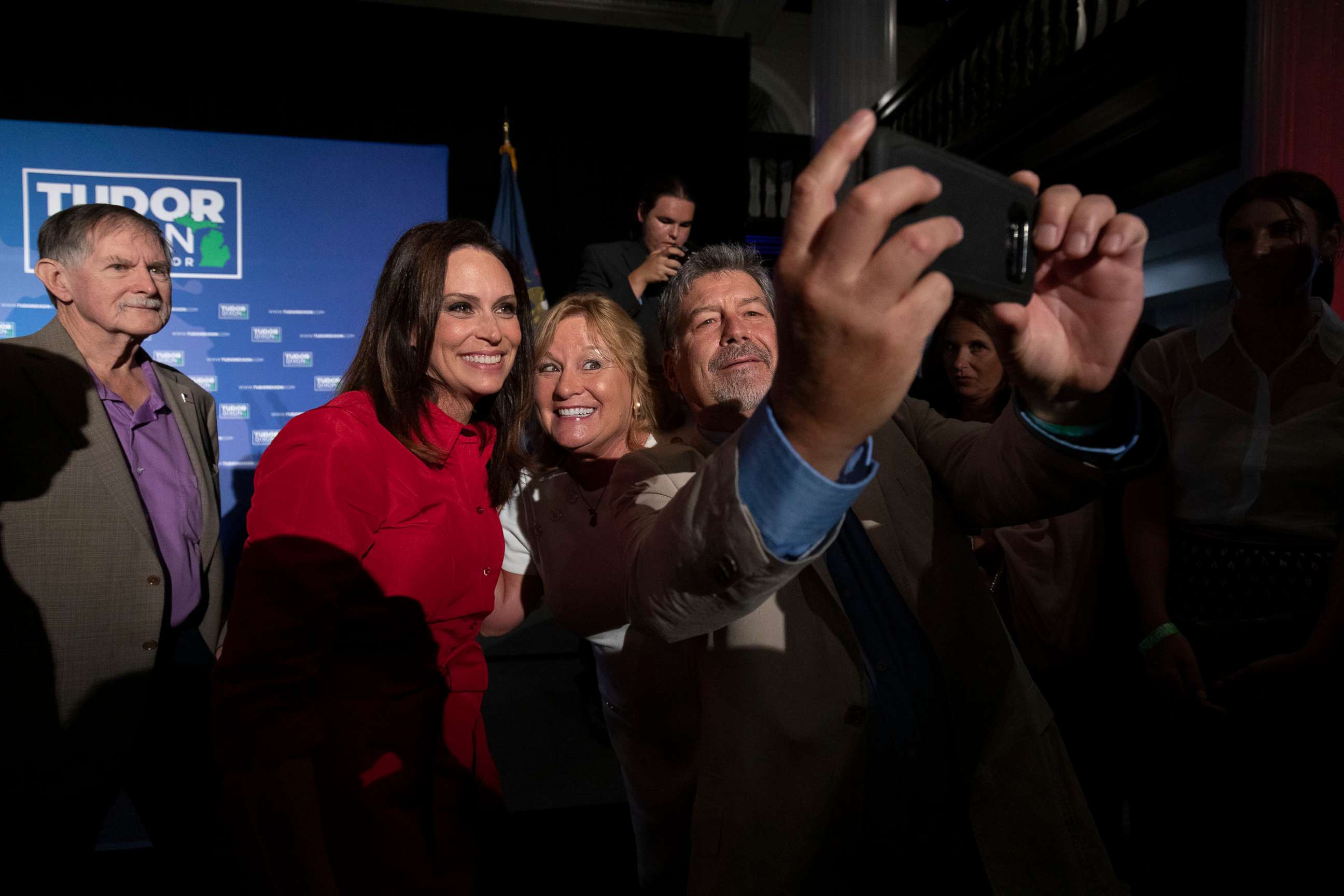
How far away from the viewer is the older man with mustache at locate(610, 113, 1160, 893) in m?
0.54

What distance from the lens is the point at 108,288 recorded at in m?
2.30

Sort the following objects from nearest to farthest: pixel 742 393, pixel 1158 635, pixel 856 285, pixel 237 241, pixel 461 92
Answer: pixel 856 285, pixel 742 393, pixel 1158 635, pixel 237 241, pixel 461 92

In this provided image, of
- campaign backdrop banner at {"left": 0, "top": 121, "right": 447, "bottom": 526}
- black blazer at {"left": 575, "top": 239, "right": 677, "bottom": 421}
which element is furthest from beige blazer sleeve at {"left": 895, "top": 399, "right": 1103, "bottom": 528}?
campaign backdrop banner at {"left": 0, "top": 121, "right": 447, "bottom": 526}

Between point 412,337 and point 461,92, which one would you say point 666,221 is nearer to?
point 412,337

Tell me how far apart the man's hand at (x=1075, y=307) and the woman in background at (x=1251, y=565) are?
1.12 metres

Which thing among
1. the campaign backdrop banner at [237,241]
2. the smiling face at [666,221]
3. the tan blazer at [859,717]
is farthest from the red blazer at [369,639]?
the campaign backdrop banner at [237,241]

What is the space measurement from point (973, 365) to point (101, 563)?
104 inches

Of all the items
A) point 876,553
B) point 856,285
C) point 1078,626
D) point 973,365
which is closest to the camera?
point 856,285

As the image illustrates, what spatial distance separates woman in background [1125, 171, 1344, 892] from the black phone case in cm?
130

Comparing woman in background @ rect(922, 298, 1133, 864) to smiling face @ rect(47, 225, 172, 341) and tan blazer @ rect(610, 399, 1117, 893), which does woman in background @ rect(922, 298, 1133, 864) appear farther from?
smiling face @ rect(47, 225, 172, 341)

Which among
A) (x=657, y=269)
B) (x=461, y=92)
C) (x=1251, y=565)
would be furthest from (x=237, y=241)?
(x=1251, y=565)

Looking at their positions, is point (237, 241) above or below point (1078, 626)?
above

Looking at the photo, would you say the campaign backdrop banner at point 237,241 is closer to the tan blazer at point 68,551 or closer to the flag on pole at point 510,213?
the flag on pole at point 510,213

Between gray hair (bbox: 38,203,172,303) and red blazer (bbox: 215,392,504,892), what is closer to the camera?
red blazer (bbox: 215,392,504,892)
